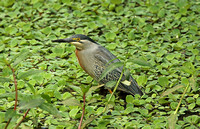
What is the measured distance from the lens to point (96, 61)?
487 cm

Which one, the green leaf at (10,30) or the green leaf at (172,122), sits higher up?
the green leaf at (10,30)

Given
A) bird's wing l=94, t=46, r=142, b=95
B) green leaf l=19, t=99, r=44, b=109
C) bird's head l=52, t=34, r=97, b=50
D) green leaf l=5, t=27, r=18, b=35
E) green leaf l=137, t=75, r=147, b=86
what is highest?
green leaf l=19, t=99, r=44, b=109

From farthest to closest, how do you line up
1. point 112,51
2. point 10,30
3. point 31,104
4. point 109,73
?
point 10,30 < point 112,51 < point 109,73 < point 31,104

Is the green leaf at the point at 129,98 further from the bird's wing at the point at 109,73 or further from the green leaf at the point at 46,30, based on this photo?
the green leaf at the point at 46,30

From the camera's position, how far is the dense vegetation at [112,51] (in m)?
4.20

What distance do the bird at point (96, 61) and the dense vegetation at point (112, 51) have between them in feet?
0.49

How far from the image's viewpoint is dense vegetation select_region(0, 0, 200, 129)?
4.20m

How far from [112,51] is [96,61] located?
3.07ft

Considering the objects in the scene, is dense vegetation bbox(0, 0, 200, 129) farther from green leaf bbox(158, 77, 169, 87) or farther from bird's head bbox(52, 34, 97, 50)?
bird's head bbox(52, 34, 97, 50)

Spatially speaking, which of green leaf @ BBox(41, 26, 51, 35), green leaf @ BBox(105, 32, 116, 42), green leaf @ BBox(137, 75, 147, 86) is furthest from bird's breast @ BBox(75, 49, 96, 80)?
green leaf @ BBox(41, 26, 51, 35)

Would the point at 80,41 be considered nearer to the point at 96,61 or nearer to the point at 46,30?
the point at 96,61

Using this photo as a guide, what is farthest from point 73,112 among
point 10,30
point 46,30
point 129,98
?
point 10,30

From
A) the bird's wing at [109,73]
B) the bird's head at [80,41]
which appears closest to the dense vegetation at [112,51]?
the bird's wing at [109,73]

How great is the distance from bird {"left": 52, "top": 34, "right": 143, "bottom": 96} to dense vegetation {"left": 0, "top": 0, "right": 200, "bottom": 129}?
0.15m
